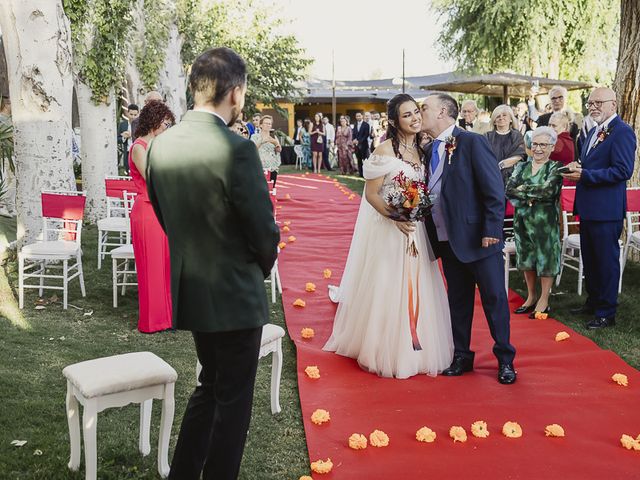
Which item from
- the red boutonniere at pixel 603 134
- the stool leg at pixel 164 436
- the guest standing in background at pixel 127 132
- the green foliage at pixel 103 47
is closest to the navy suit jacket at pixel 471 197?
the red boutonniere at pixel 603 134

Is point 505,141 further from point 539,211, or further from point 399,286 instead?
point 399,286

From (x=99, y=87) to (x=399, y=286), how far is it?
28.5ft

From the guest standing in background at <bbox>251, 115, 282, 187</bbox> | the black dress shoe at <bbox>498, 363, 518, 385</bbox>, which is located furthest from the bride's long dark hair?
the guest standing in background at <bbox>251, 115, 282, 187</bbox>

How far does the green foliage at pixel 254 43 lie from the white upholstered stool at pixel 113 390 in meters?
18.7

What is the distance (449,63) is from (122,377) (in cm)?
2244

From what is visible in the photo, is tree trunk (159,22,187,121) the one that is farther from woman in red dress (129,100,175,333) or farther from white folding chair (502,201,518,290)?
woman in red dress (129,100,175,333)

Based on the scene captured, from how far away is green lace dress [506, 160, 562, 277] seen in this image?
6684 millimetres

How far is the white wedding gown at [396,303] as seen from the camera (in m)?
5.29

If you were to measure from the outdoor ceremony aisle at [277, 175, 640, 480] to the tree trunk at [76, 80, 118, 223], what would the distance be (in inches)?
263

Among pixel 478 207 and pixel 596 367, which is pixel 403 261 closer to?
pixel 478 207

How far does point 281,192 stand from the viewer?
1762 cm

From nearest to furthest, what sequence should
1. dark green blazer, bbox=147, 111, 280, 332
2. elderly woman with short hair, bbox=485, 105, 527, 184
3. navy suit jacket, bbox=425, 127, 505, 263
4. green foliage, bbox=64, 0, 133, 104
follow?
dark green blazer, bbox=147, 111, 280, 332
navy suit jacket, bbox=425, 127, 505, 263
elderly woman with short hair, bbox=485, 105, 527, 184
green foliage, bbox=64, 0, 133, 104

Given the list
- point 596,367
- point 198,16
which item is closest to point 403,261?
point 596,367

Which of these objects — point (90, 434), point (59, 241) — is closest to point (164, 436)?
point (90, 434)
